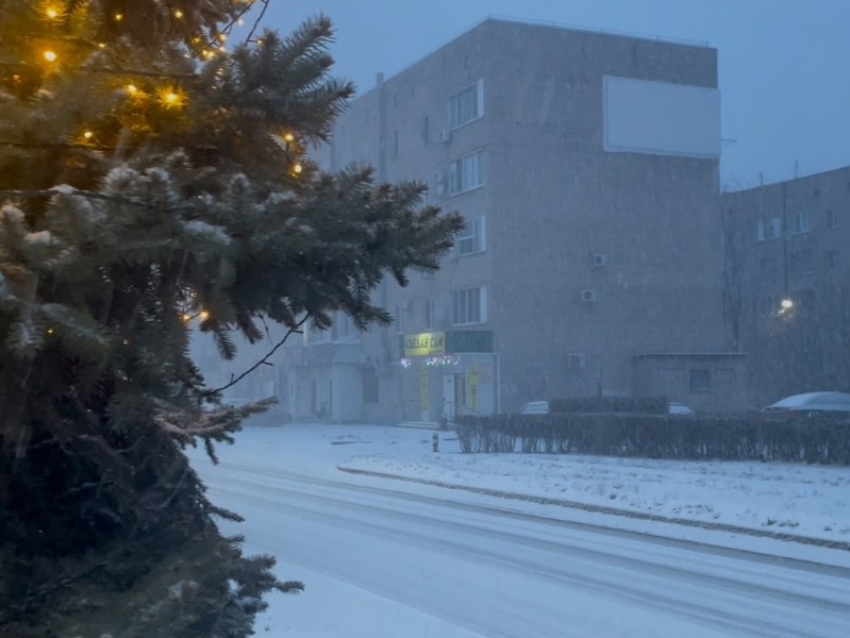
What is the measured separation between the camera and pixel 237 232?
2.74 metres

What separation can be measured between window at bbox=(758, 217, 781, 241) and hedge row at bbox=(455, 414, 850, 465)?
35599 mm

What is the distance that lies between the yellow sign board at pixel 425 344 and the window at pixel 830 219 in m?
24.3

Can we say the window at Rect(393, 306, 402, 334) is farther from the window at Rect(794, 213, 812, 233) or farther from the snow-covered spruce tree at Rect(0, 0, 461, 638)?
the window at Rect(794, 213, 812, 233)

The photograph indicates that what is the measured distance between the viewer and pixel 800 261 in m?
58.7

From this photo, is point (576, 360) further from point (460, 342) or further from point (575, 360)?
point (460, 342)

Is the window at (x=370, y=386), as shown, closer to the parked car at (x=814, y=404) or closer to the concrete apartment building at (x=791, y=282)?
the concrete apartment building at (x=791, y=282)

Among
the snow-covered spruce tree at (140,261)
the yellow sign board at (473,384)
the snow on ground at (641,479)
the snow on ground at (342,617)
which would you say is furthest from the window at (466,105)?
the snow-covered spruce tree at (140,261)

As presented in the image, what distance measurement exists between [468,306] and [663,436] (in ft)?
66.2

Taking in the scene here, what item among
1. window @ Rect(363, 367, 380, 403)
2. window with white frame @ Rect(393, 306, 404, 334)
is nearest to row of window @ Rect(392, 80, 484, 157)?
window with white frame @ Rect(393, 306, 404, 334)

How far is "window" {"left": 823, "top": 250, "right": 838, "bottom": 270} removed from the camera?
184ft

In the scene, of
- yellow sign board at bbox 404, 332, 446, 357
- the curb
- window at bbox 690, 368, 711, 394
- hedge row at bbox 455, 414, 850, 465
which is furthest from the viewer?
yellow sign board at bbox 404, 332, 446, 357

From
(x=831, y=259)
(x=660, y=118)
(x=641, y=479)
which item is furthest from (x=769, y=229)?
(x=641, y=479)

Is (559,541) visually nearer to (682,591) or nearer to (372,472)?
(682,591)

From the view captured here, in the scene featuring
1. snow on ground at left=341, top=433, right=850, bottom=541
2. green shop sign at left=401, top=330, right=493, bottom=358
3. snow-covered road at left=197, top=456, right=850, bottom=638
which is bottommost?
snow-covered road at left=197, top=456, right=850, bottom=638
